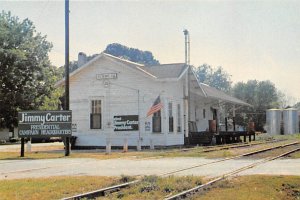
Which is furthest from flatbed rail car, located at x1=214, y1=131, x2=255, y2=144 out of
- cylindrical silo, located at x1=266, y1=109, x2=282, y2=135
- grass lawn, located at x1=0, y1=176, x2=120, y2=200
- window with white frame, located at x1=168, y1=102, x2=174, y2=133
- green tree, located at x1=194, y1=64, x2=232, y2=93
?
green tree, located at x1=194, y1=64, x2=232, y2=93

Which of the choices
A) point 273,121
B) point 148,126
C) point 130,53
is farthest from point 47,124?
point 130,53

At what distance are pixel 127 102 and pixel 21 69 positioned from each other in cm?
2348

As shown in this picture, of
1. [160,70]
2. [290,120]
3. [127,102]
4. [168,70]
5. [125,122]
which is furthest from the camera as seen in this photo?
[290,120]

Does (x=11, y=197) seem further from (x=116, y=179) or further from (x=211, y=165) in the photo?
(x=211, y=165)

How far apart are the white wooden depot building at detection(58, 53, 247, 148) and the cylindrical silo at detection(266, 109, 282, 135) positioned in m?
31.6

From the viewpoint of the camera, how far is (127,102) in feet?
103

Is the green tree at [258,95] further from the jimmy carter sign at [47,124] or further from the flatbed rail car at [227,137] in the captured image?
the jimmy carter sign at [47,124]

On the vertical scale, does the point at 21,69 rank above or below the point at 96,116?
above

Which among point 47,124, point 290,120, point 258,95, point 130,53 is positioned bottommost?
point 47,124

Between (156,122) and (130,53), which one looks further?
(130,53)

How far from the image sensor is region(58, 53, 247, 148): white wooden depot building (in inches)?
1206

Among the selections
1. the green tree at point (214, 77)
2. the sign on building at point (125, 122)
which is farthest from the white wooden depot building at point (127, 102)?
the green tree at point (214, 77)

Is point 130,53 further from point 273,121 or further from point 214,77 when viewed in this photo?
point 273,121

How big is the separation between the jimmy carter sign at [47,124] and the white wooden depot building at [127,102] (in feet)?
20.7
